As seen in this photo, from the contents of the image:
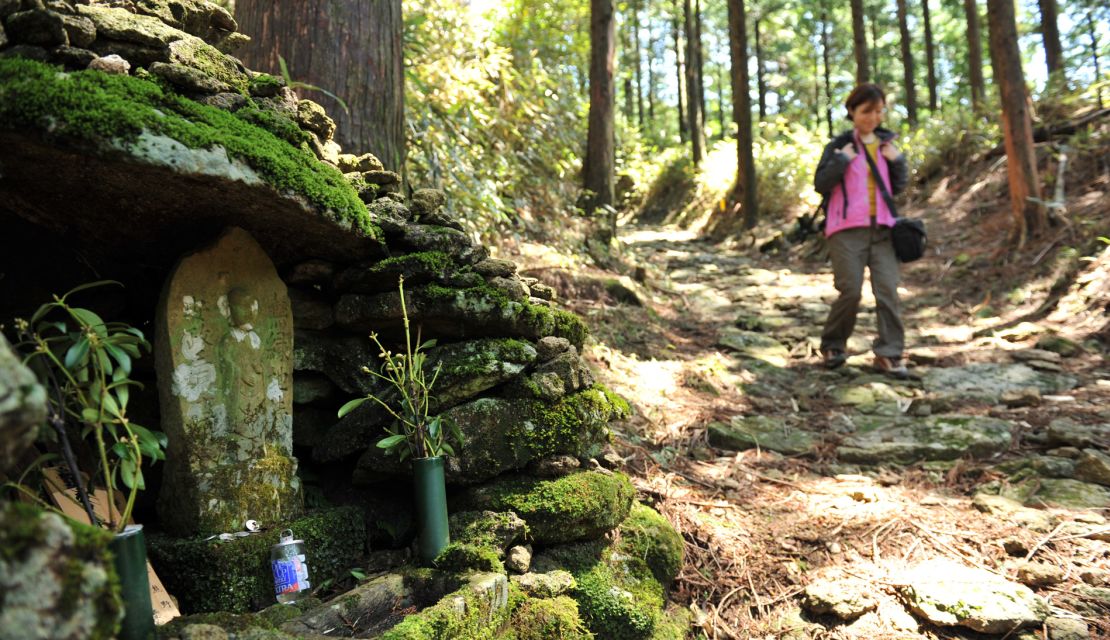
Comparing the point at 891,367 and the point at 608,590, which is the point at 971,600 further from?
the point at 891,367

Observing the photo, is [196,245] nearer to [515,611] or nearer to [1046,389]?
[515,611]

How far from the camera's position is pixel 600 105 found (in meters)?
10.4

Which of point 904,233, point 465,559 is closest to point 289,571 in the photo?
point 465,559

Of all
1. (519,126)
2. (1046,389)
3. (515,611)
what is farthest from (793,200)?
(515,611)

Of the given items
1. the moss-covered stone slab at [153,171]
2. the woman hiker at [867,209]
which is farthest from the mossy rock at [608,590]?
A: the woman hiker at [867,209]

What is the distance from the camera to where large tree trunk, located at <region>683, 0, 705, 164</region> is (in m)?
20.3

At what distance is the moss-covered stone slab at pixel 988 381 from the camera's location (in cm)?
533

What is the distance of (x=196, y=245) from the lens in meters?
2.42

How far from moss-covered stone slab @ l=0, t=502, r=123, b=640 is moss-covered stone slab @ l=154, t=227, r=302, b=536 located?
111cm

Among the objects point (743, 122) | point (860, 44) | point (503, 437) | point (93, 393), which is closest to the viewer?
point (93, 393)

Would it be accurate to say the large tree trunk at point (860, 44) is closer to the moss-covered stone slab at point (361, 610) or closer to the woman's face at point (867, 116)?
the woman's face at point (867, 116)

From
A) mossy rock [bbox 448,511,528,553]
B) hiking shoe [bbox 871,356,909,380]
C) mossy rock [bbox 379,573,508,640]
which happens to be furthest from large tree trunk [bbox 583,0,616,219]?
mossy rock [bbox 379,573,508,640]

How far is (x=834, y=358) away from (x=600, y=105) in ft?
18.8

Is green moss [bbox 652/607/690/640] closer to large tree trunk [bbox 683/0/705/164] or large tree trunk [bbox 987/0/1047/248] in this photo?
large tree trunk [bbox 987/0/1047/248]
